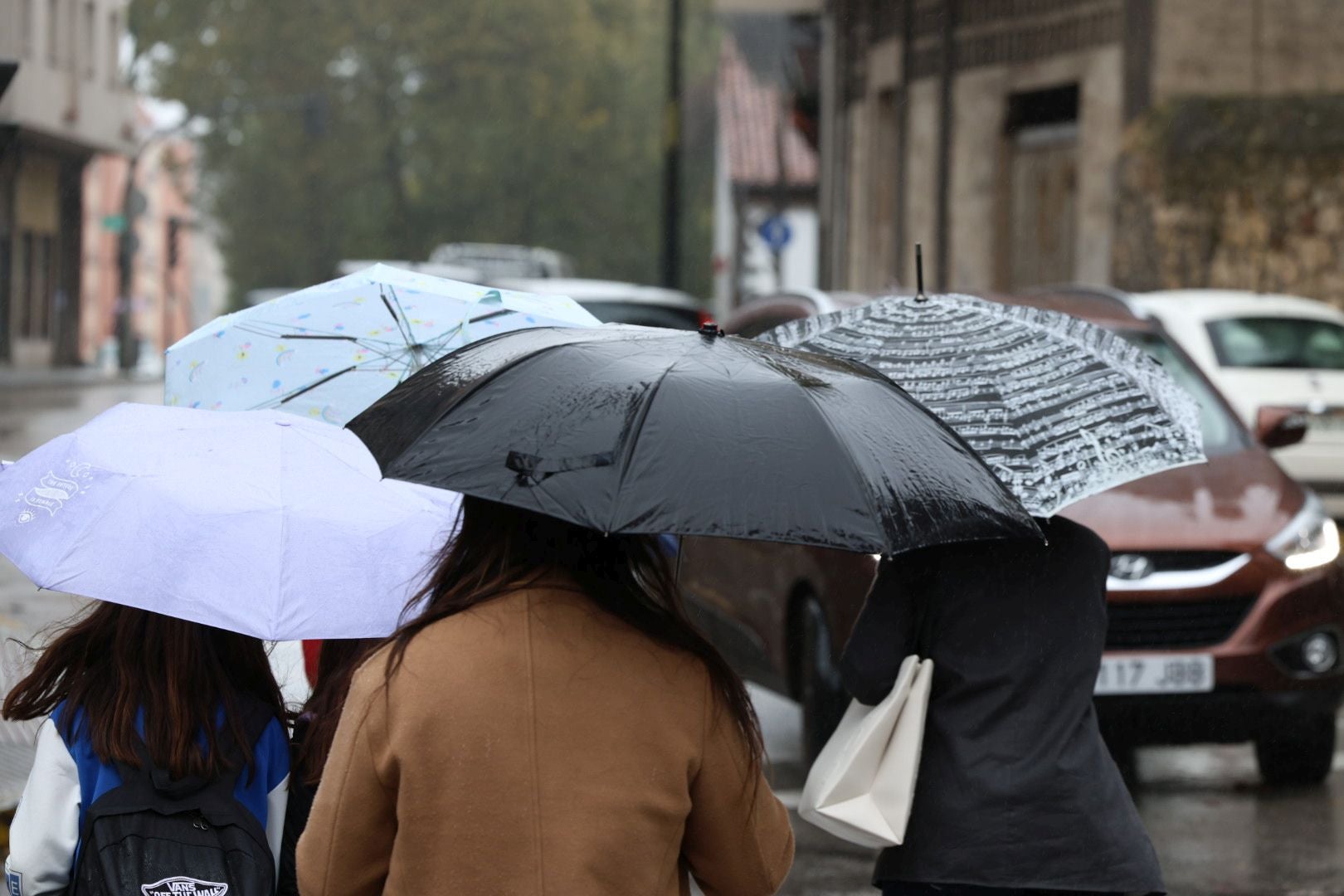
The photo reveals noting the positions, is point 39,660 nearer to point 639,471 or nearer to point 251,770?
point 251,770

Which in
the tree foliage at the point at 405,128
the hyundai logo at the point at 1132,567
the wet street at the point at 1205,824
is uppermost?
the tree foliage at the point at 405,128

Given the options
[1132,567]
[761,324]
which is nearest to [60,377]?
[761,324]

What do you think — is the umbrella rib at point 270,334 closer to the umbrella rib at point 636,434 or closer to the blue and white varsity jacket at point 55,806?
the blue and white varsity jacket at point 55,806

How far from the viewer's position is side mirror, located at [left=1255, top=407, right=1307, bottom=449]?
773cm

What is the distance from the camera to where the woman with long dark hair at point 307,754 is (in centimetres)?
308

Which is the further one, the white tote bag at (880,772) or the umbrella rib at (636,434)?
the white tote bag at (880,772)

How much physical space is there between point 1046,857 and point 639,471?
50.8 inches

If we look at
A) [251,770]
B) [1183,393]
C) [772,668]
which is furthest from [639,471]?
[772,668]

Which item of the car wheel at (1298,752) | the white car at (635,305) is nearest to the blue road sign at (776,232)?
the white car at (635,305)

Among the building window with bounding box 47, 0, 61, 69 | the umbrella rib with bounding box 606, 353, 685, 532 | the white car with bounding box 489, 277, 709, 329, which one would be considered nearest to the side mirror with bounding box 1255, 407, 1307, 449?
the white car with bounding box 489, 277, 709, 329

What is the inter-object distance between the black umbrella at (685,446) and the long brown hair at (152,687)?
1.45 feet

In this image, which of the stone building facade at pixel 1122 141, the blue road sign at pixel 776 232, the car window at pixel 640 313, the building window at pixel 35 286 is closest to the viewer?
the car window at pixel 640 313

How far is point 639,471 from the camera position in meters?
2.51

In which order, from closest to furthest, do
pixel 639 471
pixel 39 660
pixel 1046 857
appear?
pixel 639 471, pixel 39 660, pixel 1046 857
